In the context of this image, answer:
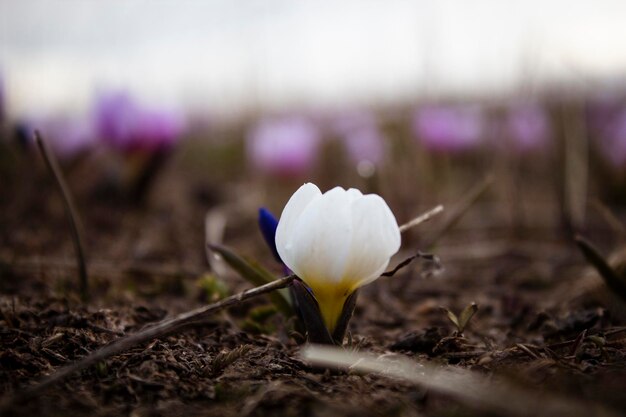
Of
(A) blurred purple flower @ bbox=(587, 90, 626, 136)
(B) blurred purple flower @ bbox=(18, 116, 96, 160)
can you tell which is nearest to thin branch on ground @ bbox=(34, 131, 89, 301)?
(B) blurred purple flower @ bbox=(18, 116, 96, 160)

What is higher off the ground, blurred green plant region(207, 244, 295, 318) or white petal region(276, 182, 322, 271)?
white petal region(276, 182, 322, 271)

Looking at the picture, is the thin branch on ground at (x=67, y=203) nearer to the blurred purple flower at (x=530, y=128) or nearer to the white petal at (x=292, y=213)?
the white petal at (x=292, y=213)

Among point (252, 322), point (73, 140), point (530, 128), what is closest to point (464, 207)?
point (252, 322)

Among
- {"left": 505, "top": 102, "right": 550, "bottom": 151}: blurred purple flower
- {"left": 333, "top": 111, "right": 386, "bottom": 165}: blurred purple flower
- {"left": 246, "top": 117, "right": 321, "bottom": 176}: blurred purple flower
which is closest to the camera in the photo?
{"left": 246, "top": 117, "right": 321, "bottom": 176}: blurred purple flower


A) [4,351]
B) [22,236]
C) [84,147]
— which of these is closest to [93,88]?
[84,147]

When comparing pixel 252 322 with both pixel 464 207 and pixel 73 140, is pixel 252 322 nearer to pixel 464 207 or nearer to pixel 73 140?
pixel 464 207

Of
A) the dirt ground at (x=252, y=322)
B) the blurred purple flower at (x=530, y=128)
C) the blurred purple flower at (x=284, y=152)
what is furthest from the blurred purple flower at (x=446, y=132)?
the blurred purple flower at (x=284, y=152)

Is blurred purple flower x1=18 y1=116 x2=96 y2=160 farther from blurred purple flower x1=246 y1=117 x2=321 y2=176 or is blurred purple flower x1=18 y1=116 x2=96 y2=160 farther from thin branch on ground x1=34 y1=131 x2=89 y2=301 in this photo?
thin branch on ground x1=34 y1=131 x2=89 y2=301
